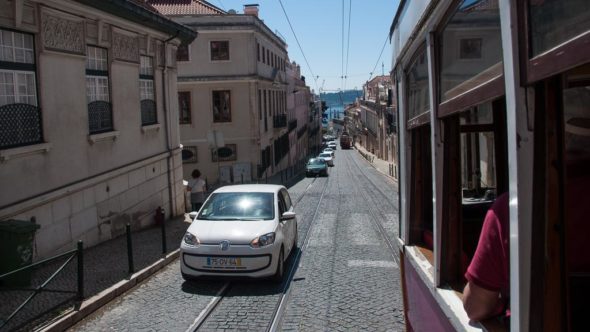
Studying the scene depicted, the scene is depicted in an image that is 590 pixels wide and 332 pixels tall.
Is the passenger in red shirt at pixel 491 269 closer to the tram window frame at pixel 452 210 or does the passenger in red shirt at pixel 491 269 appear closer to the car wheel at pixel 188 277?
the tram window frame at pixel 452 210

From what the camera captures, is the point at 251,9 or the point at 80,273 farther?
the point at 251,9

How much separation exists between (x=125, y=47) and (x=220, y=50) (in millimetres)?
21902

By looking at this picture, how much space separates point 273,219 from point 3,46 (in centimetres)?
482

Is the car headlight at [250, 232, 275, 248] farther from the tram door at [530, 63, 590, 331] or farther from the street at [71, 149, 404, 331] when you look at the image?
the tram door at [530, 63, 590, 331]

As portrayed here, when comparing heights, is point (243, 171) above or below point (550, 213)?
below

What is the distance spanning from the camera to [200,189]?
16.4 metres

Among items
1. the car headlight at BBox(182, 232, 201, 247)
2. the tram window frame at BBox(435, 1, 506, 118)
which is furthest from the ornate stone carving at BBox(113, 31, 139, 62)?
the tram window frame at BBox(435, 1, 506, 118)

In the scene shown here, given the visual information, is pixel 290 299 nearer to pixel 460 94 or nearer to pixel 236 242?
pixel 236 242

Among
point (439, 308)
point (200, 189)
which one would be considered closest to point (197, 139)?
point (200, 189)

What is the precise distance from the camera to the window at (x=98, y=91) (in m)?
11.7

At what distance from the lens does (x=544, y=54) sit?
1.69 metres

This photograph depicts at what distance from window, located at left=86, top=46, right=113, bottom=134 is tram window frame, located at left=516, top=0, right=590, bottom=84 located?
35.4 feet

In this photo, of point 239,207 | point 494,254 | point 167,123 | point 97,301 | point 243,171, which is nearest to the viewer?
point 494,254

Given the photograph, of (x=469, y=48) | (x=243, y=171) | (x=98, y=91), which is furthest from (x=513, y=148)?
(x=243, y=171)
